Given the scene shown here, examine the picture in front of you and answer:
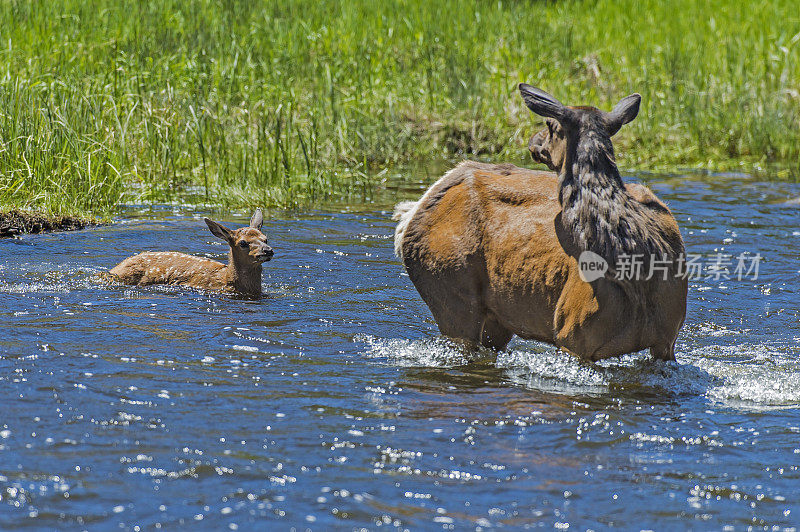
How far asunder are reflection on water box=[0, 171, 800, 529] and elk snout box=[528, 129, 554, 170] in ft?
3.86

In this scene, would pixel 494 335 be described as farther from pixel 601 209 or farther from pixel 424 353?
pixel 601 209

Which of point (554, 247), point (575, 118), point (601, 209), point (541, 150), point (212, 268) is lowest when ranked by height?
point (212, 268)

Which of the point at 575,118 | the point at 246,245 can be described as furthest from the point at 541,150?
the point at 246,245

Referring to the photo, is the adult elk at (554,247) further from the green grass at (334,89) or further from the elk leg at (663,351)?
the green grass at (334,89)

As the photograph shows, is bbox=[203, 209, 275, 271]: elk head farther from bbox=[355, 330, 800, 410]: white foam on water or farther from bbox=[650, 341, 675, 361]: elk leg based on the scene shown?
bbox=[650, 341, 675, 361]: elk leg

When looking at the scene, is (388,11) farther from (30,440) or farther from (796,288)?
(30,440)

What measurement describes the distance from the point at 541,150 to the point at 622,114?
0.48 metres

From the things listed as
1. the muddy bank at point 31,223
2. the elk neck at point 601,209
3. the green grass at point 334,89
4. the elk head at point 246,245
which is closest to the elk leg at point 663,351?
the elk neck at point 601,209

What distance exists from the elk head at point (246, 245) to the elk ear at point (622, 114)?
375cm

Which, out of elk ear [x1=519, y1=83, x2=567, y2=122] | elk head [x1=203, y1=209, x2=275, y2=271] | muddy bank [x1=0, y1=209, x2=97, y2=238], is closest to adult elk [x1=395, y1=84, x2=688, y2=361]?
elk ear [x1=519, y1=83, x2=567, y2=122]

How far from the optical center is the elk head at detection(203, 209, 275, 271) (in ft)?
27.9

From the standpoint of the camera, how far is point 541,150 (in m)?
5.66

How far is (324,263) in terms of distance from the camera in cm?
938

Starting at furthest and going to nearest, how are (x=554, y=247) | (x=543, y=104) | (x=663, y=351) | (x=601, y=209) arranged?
(x=554, y=247) → (x=663, y=351) → (x=543, y=104) → (x=601, y=209)
